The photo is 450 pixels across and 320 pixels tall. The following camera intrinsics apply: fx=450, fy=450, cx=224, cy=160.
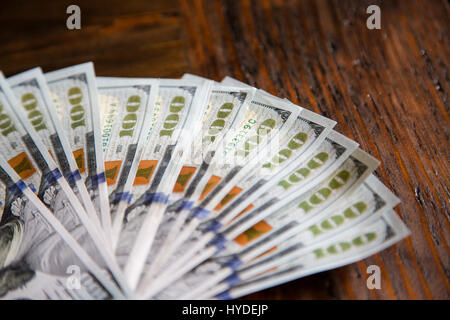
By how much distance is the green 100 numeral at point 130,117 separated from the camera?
0.72 meters

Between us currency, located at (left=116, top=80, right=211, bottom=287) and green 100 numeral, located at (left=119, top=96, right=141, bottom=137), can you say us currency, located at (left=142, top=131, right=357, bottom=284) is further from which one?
green 100 numeral, located at (left=119, top=96, right=141, bottom=137)

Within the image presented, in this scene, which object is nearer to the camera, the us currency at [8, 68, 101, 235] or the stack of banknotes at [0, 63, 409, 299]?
the stack of banknotes at [0, 63, 409, 299]

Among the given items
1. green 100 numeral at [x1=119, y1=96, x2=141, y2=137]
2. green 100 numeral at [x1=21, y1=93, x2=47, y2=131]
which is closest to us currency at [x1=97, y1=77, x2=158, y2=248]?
green 100 numeral at [x1=119, y1=96, x2=141, y2=137]

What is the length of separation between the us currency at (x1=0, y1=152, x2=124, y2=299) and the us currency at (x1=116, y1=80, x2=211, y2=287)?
4cm

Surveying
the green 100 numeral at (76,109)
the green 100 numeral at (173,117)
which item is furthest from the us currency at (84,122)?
the green 100 numeral at (173,117)

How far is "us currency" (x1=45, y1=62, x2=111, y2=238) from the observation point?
64 cm

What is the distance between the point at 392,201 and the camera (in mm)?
593

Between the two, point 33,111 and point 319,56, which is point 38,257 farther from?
point 319,56

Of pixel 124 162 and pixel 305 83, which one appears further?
pixel 305 83

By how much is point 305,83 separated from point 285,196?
0.26 meters
